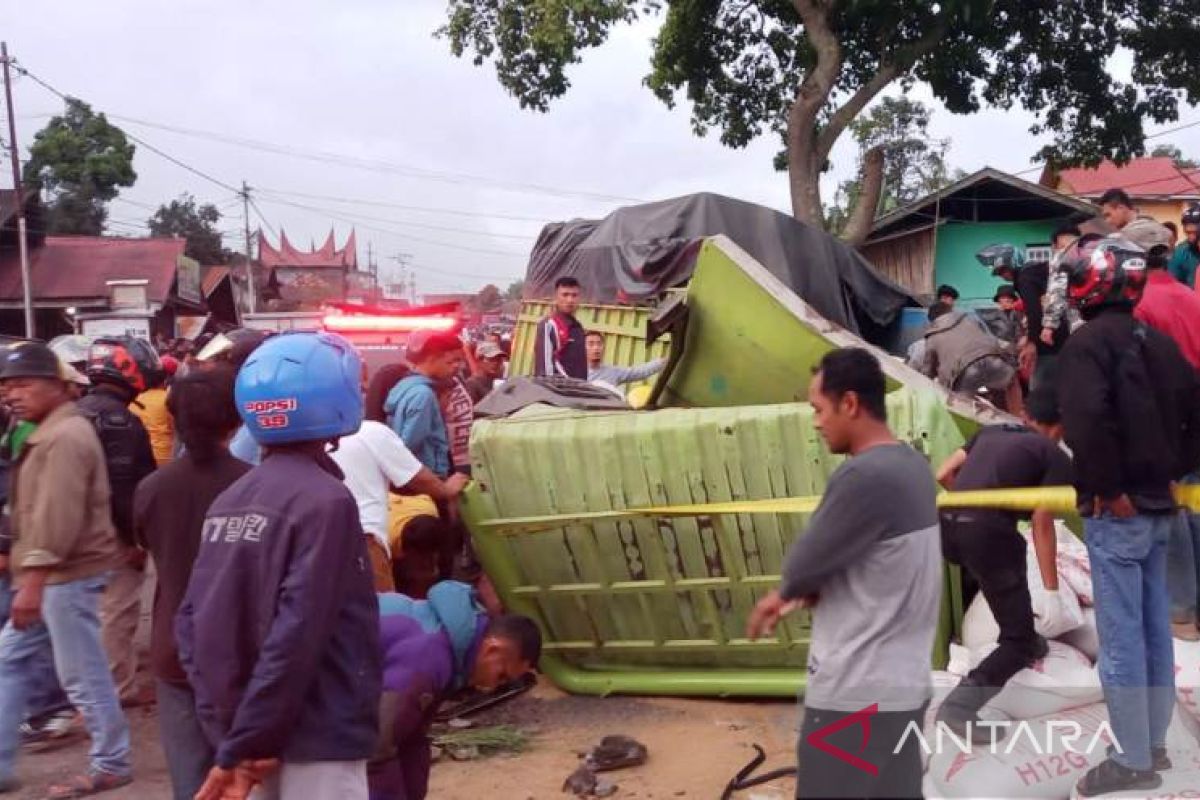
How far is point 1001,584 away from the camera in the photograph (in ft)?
14.7

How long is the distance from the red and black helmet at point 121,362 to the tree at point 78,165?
46.1 metres

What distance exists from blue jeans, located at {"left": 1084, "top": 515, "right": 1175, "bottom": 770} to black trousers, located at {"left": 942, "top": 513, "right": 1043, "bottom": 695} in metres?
0.47

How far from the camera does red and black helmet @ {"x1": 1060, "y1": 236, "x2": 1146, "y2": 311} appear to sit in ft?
12.8

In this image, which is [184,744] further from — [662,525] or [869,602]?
[662,525]

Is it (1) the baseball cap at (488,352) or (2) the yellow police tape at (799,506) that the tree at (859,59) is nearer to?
(1) the baseball cap at (488,352)

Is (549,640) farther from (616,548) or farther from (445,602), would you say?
(445,602)

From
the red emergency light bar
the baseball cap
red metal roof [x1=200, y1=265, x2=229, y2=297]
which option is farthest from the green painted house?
red metal roof [x1=200, y1=265, x2=229, y2=297]

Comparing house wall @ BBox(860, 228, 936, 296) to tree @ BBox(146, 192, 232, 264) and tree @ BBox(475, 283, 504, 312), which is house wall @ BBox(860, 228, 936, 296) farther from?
tree @ BBox(146, 192, 232, 264)

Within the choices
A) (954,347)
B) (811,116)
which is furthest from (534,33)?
(954,347)

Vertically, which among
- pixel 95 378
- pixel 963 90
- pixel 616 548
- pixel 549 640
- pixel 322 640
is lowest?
pixel 549 640

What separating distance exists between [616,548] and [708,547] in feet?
1.37

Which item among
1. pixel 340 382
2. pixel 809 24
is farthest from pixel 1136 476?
pixel 809 24

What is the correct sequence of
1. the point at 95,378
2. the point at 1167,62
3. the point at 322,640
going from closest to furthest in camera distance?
the point at 322,640 → the point at 95,378 → the point at 1167,62

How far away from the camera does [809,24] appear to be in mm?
14695
